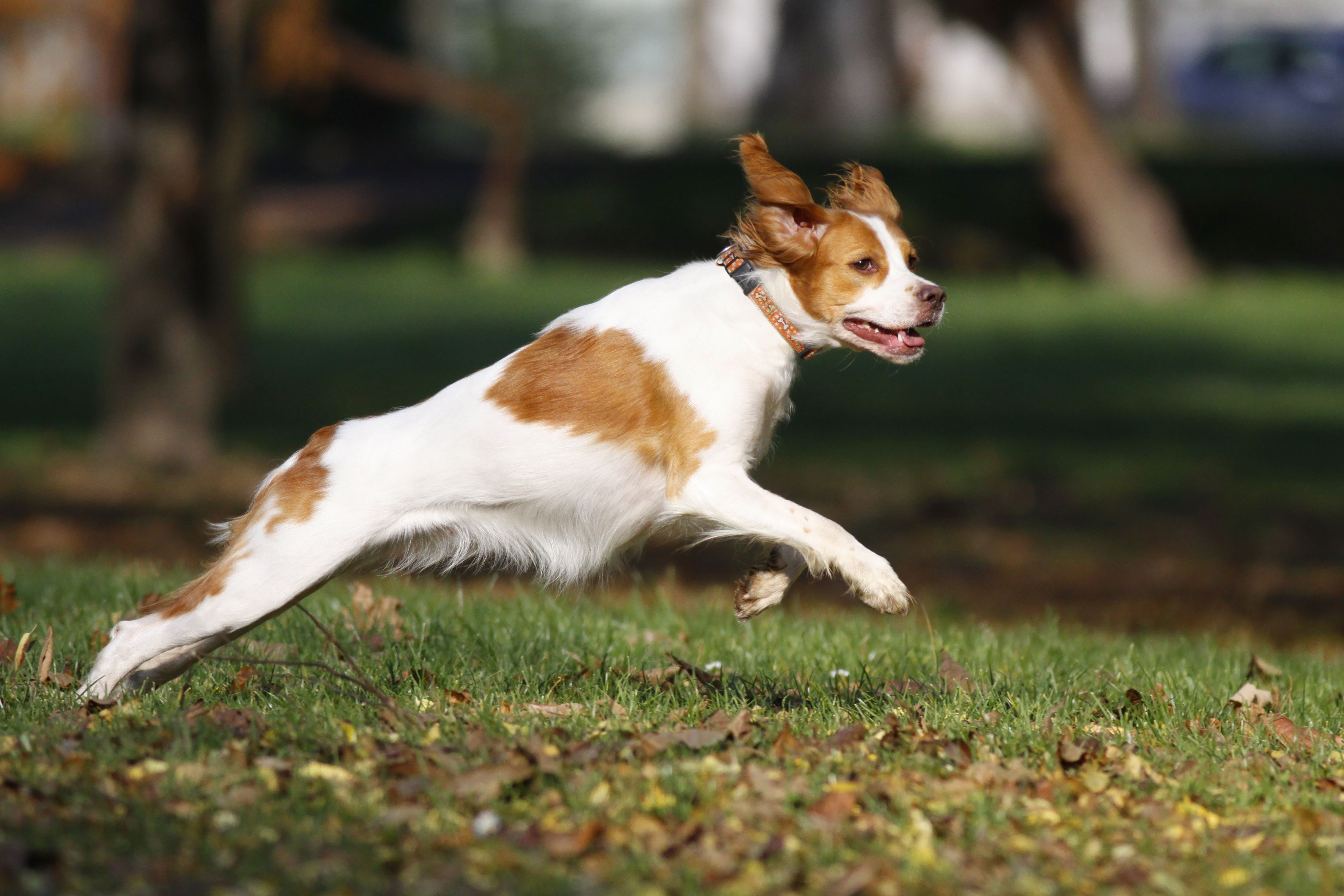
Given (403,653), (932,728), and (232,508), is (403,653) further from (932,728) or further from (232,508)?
(232,508)

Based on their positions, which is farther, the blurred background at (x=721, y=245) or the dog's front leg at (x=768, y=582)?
the blurred background at (x=721, y=245)

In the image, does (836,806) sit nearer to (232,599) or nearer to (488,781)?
(488,781)

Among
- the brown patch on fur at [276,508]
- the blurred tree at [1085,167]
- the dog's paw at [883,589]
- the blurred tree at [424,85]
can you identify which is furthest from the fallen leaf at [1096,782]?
the blurred tree at [1085,167]

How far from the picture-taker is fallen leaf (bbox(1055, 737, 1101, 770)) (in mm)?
4223

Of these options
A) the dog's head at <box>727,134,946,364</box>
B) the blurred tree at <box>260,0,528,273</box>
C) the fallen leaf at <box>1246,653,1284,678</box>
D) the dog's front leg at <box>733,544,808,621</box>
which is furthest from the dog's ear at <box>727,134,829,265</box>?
the blurred tree at <box>260,0,528,273</box>

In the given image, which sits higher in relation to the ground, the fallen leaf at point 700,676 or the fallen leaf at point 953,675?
the fallen leaf at point 700,676

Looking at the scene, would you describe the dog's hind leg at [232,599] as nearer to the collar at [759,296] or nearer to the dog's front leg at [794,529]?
the dog's front leg at [794,529]

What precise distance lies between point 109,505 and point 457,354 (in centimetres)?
645

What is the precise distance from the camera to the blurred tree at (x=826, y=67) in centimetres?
3225

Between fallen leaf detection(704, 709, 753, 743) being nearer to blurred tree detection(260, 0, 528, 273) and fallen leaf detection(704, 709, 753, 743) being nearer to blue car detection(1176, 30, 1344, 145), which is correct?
blurred tree detection(260, 0, 528, 273)

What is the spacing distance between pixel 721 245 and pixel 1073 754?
15.4m

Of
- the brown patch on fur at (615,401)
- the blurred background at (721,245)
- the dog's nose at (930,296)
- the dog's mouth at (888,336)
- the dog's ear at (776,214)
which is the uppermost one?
the dog's ear at (776,214)

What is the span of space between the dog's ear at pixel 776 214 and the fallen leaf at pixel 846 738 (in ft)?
4.93

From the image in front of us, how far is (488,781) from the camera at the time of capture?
383 cm
